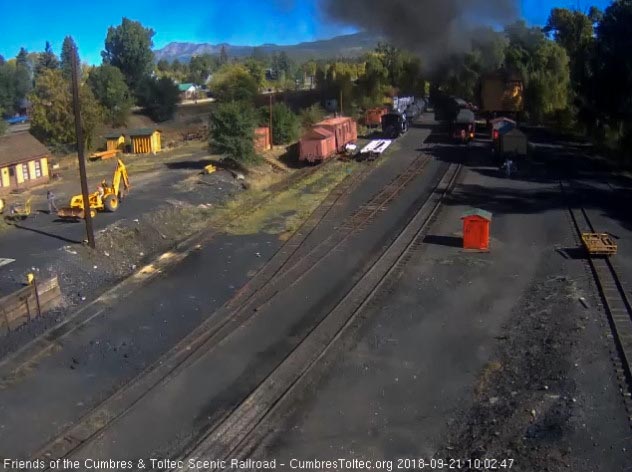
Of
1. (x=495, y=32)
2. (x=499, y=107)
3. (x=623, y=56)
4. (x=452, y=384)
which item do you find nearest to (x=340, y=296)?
(x=452, y=384)

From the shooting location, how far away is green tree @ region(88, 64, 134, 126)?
60656 mm

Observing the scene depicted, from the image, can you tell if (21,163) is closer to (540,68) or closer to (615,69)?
(615,69)

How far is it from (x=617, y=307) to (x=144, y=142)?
33.3 metres

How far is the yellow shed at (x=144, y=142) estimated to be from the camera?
39.8 meters

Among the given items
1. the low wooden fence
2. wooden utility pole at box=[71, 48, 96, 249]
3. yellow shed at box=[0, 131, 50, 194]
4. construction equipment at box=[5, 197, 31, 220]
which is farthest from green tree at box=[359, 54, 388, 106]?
the low wooden fence

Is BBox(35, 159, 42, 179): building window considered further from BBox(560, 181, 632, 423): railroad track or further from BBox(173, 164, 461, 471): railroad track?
BBox(560, 181, 632, 423): railroad track

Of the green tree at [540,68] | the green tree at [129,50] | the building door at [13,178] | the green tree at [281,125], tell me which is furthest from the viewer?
the green tree at [129,50]

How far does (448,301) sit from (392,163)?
18.3 m

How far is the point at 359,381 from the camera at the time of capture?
939 cm

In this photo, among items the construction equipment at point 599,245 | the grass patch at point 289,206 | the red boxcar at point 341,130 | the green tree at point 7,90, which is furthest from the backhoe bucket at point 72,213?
the green tree at point 7,90

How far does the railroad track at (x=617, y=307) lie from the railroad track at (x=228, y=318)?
6.29 m

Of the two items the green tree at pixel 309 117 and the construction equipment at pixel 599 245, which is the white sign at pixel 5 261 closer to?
the construction equipment at pixel 599 245

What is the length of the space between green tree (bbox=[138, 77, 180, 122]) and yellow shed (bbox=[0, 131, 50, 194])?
39.8 metres

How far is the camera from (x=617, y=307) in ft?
39.1
